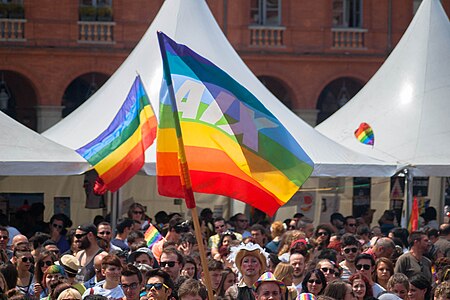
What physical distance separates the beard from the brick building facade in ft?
70.2

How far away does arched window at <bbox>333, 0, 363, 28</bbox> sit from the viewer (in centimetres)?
3706

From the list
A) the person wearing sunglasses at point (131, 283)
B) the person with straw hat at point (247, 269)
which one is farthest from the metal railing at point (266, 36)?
the person wearing sunglasses at point (131, 283)

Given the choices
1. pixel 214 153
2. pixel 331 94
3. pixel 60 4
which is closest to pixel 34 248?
pixel 214 153

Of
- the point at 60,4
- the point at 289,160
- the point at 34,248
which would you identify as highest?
the point at 60,4

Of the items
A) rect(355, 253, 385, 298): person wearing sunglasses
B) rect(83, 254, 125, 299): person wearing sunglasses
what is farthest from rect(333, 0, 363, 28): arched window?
rect(83, 254, 125, 299): person wearing sunglasses

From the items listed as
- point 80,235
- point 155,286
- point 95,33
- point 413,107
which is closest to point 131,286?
point 155,286

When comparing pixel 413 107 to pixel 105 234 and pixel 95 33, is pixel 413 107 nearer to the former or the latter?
pixel 105 234

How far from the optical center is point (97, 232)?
1365 cm

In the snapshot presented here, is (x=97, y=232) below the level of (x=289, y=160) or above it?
below

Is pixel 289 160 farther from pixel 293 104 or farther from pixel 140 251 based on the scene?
pixel 293 104

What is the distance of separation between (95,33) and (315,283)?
24.6 metres

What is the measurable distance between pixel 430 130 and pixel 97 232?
7454 millimetres

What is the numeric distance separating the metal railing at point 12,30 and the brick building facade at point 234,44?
0.08ft

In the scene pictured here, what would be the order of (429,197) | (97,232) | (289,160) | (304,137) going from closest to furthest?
(289,160) < (97,232) < (304,137) < (429,197)
